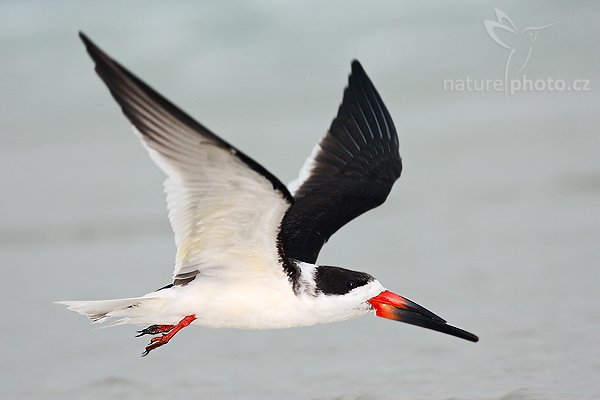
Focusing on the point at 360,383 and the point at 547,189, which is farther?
the point at 547,189

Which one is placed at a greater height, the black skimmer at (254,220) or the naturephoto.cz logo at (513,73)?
the naturephoto.cz logo at (513,73)

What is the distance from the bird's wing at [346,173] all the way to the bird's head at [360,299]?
61 centimetres

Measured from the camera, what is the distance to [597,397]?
18.3 ft

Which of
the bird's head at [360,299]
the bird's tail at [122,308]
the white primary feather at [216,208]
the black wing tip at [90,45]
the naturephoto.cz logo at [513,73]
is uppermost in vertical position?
the naturephoto.cz logo at [513,73]

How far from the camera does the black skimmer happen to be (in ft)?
13.7

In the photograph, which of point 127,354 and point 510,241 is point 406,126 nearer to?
point 510,241

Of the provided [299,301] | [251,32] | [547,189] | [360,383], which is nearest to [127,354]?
[360,383]

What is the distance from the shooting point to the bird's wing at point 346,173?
5.96 m

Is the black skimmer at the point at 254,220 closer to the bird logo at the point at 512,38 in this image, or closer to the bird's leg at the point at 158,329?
the bird's leg at the point at 158,329

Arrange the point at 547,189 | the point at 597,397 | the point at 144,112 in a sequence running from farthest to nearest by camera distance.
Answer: the point at 547,189 < the point at 597,397 < the point at 144,112

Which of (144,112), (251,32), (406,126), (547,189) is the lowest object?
(144,112)

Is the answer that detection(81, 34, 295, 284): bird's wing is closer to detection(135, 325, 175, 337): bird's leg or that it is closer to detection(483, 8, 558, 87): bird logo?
detection(135, 325, 175, 337): bird's leg

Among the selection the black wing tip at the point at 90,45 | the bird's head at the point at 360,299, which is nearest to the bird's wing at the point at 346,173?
the bird's head at the point at 360,299

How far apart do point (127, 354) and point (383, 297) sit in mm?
2032
